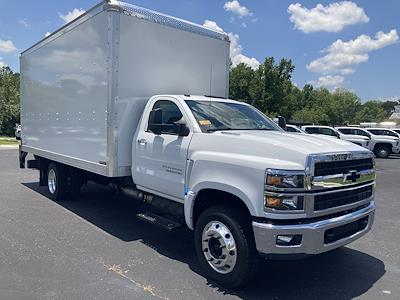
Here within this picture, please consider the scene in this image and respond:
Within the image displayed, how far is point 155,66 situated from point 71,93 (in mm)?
1958

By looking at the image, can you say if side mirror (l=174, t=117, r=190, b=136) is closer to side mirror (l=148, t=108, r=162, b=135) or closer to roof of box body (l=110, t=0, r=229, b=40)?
side mirror (l=148, t=108, r=162, b=135)

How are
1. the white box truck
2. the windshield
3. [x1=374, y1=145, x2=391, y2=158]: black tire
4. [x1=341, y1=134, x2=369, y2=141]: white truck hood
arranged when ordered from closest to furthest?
the white box truck → the windshield → [x1=341, y1=134, x2=369, y2=141]: white truck hood → [x1=374, y1=145, x2=391, y2=158]: black tire

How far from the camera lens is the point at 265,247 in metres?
3.89

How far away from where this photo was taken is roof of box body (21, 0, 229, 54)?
593 centimetres

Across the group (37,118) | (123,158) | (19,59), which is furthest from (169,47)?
(19,59)

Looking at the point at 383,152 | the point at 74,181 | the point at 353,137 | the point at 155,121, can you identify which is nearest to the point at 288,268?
the point at 155,121

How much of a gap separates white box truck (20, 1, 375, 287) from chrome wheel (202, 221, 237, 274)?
0.04ft

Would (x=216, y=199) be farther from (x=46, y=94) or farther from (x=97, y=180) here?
(x=46, y=94)

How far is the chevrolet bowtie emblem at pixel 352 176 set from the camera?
426 cm

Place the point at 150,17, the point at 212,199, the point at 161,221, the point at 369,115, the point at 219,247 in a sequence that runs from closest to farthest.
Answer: the point at 219,247, the point at 212,199, the point at 161,221, the point at 150,17, the point at 369,115

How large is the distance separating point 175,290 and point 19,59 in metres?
8.63

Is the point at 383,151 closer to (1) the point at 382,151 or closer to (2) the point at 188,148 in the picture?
(1) the point at 382,151

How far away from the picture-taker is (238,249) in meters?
4.15

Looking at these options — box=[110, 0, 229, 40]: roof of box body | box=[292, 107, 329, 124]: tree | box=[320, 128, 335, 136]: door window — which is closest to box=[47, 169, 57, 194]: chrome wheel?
box=[110, 0, 229, 40]: roof of box body
